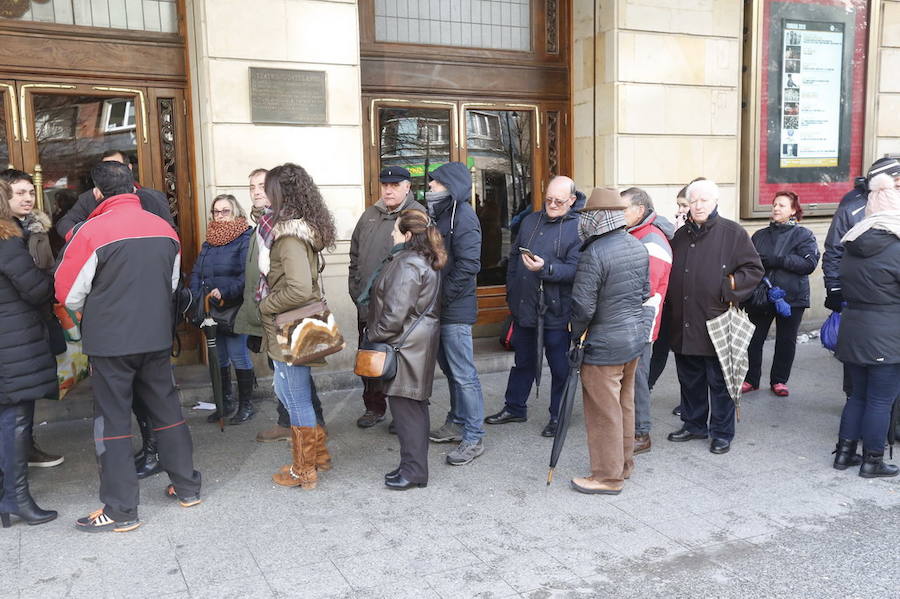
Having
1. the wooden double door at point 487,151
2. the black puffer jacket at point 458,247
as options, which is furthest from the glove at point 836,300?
the wooden double door at point 487,151

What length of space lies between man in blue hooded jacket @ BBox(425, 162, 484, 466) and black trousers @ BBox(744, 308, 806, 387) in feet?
9.38

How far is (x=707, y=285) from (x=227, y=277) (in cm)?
345

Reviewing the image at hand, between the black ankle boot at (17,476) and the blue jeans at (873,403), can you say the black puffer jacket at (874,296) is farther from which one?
the black ankle boot at (17,476)

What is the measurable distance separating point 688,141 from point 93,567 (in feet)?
23.3

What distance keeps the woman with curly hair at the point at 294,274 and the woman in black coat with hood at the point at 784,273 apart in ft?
12.8

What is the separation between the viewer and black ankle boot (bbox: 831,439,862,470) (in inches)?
198

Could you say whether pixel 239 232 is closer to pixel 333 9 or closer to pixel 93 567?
pixel 333 9

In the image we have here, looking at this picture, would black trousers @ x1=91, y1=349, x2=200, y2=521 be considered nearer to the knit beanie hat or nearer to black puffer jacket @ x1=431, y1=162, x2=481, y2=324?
black puffer jacket @ x1=431, y1=162, x2=481, y2=324

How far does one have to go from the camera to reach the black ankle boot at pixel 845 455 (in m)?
5.04

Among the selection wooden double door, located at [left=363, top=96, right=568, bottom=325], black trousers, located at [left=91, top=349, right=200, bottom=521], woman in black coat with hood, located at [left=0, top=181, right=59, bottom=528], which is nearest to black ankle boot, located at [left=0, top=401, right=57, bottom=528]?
woman in black coat with hood, located at [left=0, top=181, right=59, bottom=528]

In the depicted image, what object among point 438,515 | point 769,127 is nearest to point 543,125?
point 769,127

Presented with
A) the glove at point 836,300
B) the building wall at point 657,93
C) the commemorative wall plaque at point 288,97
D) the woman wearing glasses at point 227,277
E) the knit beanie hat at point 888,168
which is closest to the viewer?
the knit beanie hat at point 888,168

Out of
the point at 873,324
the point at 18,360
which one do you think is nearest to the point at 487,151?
the point at 873,324

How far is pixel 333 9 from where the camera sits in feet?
22.9
